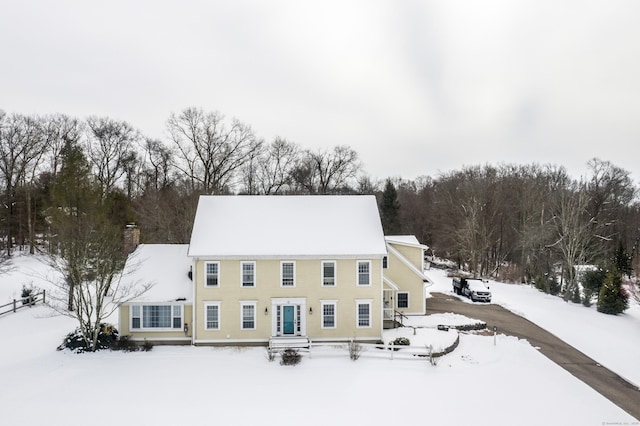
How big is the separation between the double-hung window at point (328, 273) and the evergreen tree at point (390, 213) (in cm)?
3579

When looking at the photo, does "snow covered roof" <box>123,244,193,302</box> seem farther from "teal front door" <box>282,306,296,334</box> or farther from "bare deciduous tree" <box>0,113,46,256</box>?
"bare deciduous tree" <box>0,113,46,256</box>

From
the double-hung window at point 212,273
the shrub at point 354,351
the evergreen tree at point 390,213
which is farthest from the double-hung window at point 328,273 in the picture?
the evergreen tree at point 390,213

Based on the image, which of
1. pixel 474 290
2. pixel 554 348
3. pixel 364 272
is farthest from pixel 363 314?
pixel 474 290

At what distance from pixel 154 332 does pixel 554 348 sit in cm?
2086

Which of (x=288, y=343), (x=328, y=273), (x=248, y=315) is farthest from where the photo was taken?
(x=328, y=273)

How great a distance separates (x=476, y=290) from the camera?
2959cm

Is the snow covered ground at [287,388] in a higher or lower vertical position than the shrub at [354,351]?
lower

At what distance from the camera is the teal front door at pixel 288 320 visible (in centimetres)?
1984

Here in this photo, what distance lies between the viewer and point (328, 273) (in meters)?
20.1

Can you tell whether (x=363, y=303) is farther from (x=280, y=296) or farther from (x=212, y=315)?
(x=212, y=315)

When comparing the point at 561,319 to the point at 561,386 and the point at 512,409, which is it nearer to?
the point at 561,386

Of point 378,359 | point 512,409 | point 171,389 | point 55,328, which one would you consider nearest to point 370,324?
point 378,359

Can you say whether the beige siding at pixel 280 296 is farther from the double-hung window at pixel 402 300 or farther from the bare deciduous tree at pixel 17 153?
the bare deciduous tree at pixel 17 153

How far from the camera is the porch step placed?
1867 cm
